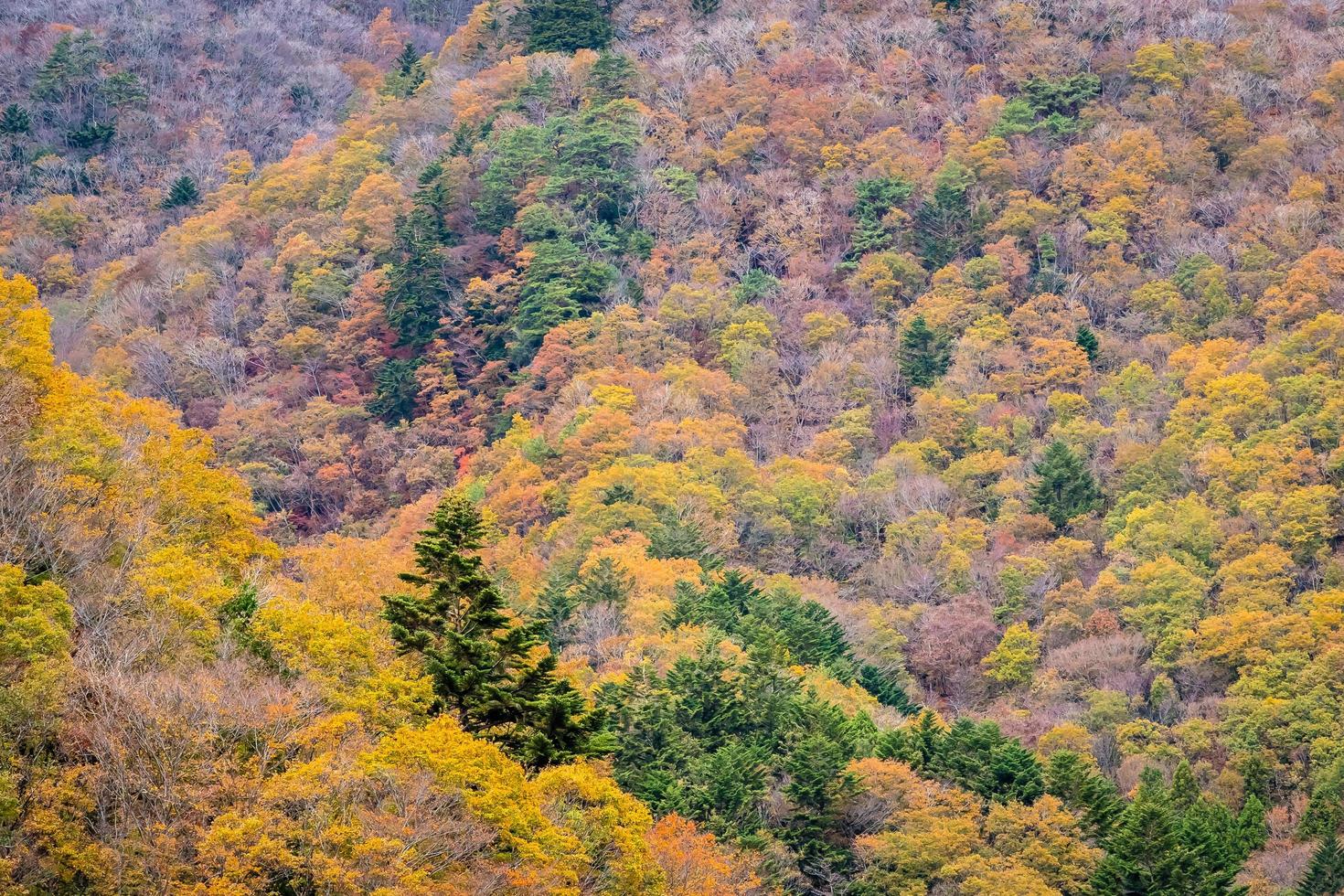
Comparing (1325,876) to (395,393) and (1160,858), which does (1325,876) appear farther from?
(395,393)

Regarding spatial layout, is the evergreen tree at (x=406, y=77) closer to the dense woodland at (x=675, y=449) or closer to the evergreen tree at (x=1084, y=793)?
the dense woodland at (x=675, y=449)

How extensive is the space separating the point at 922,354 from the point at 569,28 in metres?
34.0

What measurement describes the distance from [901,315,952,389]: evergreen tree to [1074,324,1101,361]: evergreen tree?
5.57 m

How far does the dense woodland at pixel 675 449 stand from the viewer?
110ft

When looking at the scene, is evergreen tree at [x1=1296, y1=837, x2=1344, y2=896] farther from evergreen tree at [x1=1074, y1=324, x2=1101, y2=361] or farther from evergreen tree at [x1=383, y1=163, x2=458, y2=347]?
evergreen tree at [x1=383, y1=163, x2=458, y2=347]

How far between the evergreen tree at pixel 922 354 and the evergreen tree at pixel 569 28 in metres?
31.6

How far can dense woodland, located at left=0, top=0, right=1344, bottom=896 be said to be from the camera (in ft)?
110

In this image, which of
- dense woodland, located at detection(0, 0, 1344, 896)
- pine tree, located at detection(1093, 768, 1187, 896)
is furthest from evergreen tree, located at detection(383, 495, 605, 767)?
pine tree, located at detection(1093, 768, 1187, 896)

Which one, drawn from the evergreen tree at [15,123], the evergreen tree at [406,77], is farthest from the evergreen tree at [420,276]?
the evergreen tree at [15,123]

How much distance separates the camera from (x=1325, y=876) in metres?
49.0

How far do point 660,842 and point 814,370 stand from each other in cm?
4615

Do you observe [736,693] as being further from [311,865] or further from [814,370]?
[814,370]

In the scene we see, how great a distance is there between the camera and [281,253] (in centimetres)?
9406

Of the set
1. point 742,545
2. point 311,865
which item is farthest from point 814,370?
point 311,865
